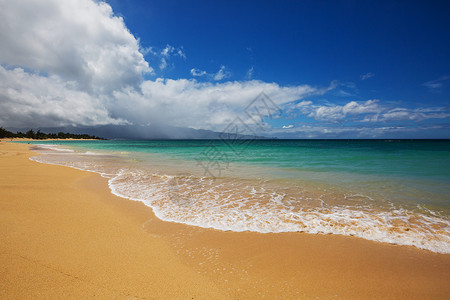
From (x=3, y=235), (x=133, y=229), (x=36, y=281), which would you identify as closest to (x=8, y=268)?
(x=36, y=281)

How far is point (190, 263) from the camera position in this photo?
3.33m

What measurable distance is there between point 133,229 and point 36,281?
192cm

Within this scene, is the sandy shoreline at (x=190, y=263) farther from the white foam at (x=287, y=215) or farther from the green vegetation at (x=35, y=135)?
the green vegetation at (x=35, y=135)

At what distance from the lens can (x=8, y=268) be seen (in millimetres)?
2855

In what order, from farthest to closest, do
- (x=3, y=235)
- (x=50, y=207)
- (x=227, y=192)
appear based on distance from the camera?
1. (x=227, y=192)
2. (x=50, y=207)
3. (x=3, y=235)

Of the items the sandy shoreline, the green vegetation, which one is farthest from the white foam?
the green vegetation

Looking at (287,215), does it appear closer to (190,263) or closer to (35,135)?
(190,263)

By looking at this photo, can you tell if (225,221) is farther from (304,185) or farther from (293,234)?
(304,185)

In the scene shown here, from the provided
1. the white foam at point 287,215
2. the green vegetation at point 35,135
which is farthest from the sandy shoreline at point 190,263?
Result: the green vegetation at point 35,135

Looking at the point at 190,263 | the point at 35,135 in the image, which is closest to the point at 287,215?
the point at 190,263

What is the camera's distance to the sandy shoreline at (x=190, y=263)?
2.70 metres

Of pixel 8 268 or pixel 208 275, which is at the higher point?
pixel 8 268

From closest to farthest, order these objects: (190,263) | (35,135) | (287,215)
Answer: (190,263) < (287,215) < (35,135)

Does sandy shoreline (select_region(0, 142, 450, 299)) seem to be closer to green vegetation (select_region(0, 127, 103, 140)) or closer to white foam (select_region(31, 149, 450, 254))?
white foam (select_region(31, 149, 450, 254))
